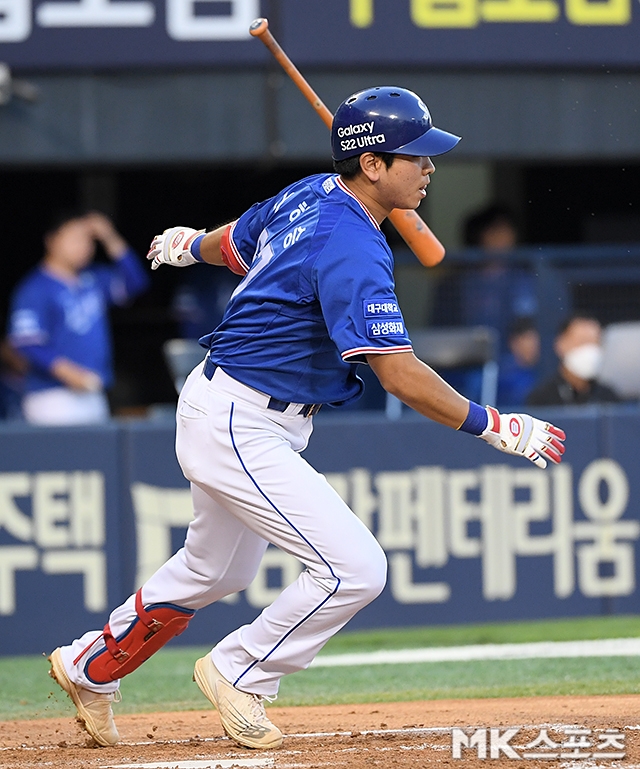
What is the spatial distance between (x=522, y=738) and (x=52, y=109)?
609 cm

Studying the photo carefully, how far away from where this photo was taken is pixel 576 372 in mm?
8320

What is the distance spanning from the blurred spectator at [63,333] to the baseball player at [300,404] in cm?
405

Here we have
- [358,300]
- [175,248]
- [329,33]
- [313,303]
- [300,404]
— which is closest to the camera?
[358,300]

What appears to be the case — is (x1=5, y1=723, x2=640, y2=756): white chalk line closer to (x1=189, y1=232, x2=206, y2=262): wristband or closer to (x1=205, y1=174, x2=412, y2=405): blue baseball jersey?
(x1=205, y1=174, x2=412, y2=405): blue baseball jersey

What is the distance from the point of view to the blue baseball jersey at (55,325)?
822 centimetres

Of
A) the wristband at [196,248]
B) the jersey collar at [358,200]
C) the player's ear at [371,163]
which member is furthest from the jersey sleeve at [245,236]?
the player's ear at [371,163]

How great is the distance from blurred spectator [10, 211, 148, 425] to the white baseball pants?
400 cm

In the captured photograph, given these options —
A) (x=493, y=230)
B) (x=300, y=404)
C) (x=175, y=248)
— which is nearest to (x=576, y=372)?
(x=493, y=230)

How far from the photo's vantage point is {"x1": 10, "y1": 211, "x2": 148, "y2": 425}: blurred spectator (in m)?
8.21

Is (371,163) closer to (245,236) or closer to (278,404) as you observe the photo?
(245,236)

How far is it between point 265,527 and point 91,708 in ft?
3.04

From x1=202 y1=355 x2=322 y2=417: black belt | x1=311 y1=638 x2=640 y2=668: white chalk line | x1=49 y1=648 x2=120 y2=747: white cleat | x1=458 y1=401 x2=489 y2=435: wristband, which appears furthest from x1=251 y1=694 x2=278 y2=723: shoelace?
x1=311 y1=638 x2=640 y2=668: white chalk line

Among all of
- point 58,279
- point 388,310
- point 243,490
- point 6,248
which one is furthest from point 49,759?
point 6,248

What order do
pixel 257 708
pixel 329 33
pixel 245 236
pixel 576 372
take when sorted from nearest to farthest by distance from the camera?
pixel 257 708, pixel 245 236, pixel 576 372, pixel 329 33
